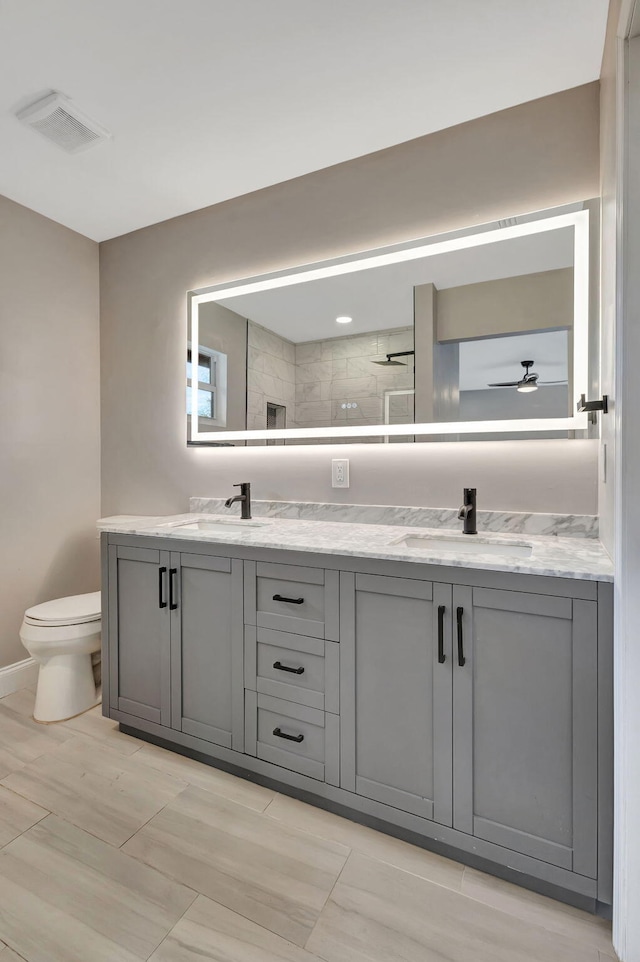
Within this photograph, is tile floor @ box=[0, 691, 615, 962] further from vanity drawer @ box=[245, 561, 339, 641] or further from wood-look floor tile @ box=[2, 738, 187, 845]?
vanity drawer @ box=[245, 561, 339, 641]

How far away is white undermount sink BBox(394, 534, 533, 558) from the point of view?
1586 millimetres

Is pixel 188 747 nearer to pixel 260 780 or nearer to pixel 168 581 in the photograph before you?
pixel 260 780

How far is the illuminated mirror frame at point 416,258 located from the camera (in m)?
1.63

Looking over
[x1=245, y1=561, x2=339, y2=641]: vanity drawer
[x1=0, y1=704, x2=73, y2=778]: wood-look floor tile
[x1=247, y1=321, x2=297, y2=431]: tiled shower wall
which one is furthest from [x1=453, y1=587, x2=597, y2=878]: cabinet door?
[x1=0, y1=704, x2=73, y2=778]: wood-look floor tile

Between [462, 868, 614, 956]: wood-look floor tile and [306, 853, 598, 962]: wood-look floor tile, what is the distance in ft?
0.07

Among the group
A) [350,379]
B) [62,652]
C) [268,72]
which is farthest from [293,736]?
[268,72]

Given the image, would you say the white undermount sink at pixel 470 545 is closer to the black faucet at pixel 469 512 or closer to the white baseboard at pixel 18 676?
the black faucet at pixel 469 512

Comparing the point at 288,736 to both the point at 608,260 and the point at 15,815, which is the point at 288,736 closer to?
the point at 15,815

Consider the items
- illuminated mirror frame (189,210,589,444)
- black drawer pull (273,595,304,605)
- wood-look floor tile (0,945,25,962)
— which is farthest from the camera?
illuminated mirror frame (189,210,589,444)

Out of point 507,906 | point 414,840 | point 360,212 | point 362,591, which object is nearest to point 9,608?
point 362,591

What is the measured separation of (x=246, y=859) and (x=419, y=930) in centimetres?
50

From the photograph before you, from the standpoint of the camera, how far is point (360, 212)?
203 cm

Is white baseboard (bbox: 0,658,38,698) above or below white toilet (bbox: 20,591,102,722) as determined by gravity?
below

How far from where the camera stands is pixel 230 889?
1.24 meters
